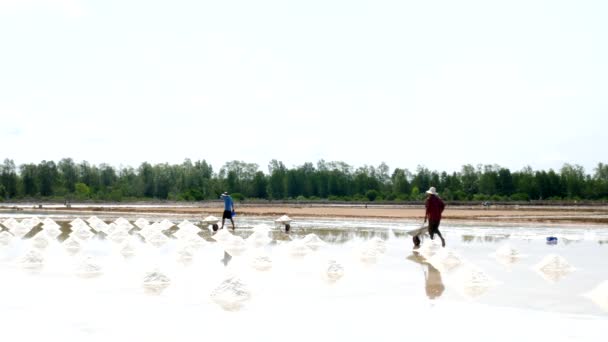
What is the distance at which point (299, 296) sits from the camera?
404 inches

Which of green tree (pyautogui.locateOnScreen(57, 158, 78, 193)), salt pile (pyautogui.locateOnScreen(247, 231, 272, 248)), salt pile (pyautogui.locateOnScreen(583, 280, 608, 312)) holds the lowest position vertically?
salt pile (pyautogui.locateOnScreen(583, 280, 608, 312))

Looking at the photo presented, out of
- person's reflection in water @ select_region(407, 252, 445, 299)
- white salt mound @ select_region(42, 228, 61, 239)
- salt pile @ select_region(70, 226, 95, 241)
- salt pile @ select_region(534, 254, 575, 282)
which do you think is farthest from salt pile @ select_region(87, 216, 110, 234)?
salt pile @ select_region(534, 254, 575, 282)

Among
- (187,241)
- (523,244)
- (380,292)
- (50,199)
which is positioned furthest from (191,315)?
(50,199)

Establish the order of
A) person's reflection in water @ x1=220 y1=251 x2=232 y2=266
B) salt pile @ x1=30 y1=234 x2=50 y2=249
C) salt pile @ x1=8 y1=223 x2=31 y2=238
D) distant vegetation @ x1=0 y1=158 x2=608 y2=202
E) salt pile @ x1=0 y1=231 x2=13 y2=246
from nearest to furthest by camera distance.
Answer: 1. person's reflection in water @ x1=220 y1=251 x2=232 y2=266
2. salt pile @ x1=30 y1=234 x2=50 y2=249
3. salt pile @ x1=0 y1=231 x2=13 y2=246
4. salt pile @ x1=8 y1=223 x2=31 y2=238
5. distant vegetation @ x1=0 y1=158 x2=608 y2=202

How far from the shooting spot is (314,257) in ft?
51.8

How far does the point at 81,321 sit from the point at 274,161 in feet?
480

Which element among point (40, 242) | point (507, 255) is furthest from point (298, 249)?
point (40, 242)

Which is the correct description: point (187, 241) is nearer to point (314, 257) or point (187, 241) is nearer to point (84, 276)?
point (314, 257)

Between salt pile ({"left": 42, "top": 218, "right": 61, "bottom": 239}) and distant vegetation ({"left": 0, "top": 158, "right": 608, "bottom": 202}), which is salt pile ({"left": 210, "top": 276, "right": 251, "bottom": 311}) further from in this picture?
distant vegetation ({"left": 0, "top": 158, "right": 608, "bottom": 202})

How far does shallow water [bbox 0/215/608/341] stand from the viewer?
26.1 ft

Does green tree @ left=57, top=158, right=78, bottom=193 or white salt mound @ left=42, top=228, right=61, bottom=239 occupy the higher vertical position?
green tree @ left=57, top=158, right=78, bottom=193

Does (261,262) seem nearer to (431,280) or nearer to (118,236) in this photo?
(431,280)

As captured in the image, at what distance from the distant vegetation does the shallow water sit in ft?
246

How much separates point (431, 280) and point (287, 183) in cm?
11396
